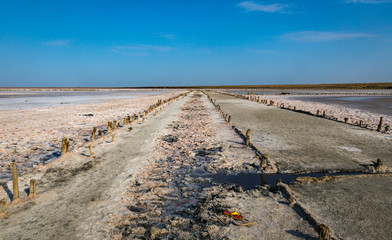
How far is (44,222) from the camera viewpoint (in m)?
4.30

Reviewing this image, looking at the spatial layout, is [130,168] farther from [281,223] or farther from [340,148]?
[340,148]

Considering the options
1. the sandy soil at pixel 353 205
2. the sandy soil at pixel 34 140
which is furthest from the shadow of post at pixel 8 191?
the sandy soil at pixel 353 205

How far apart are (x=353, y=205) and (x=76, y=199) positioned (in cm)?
616

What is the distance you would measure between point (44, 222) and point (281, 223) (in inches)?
177

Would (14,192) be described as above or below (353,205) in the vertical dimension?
above

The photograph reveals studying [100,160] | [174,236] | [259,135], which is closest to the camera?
[174,236]

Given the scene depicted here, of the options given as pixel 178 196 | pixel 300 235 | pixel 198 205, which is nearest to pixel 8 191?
pixel 178 196

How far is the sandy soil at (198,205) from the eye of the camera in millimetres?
4047

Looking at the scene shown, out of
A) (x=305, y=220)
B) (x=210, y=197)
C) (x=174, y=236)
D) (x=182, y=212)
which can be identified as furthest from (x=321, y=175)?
(x=174, y=236)

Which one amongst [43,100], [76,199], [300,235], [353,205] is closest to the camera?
[300,235]

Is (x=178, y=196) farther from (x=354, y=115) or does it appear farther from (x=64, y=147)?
(x=354, y=115)

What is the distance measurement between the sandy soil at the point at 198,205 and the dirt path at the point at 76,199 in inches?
17.9

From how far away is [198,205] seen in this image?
16.4 feet

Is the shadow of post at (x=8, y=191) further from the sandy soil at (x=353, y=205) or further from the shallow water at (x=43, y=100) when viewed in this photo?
the shallow water at (x=43, y=100)
